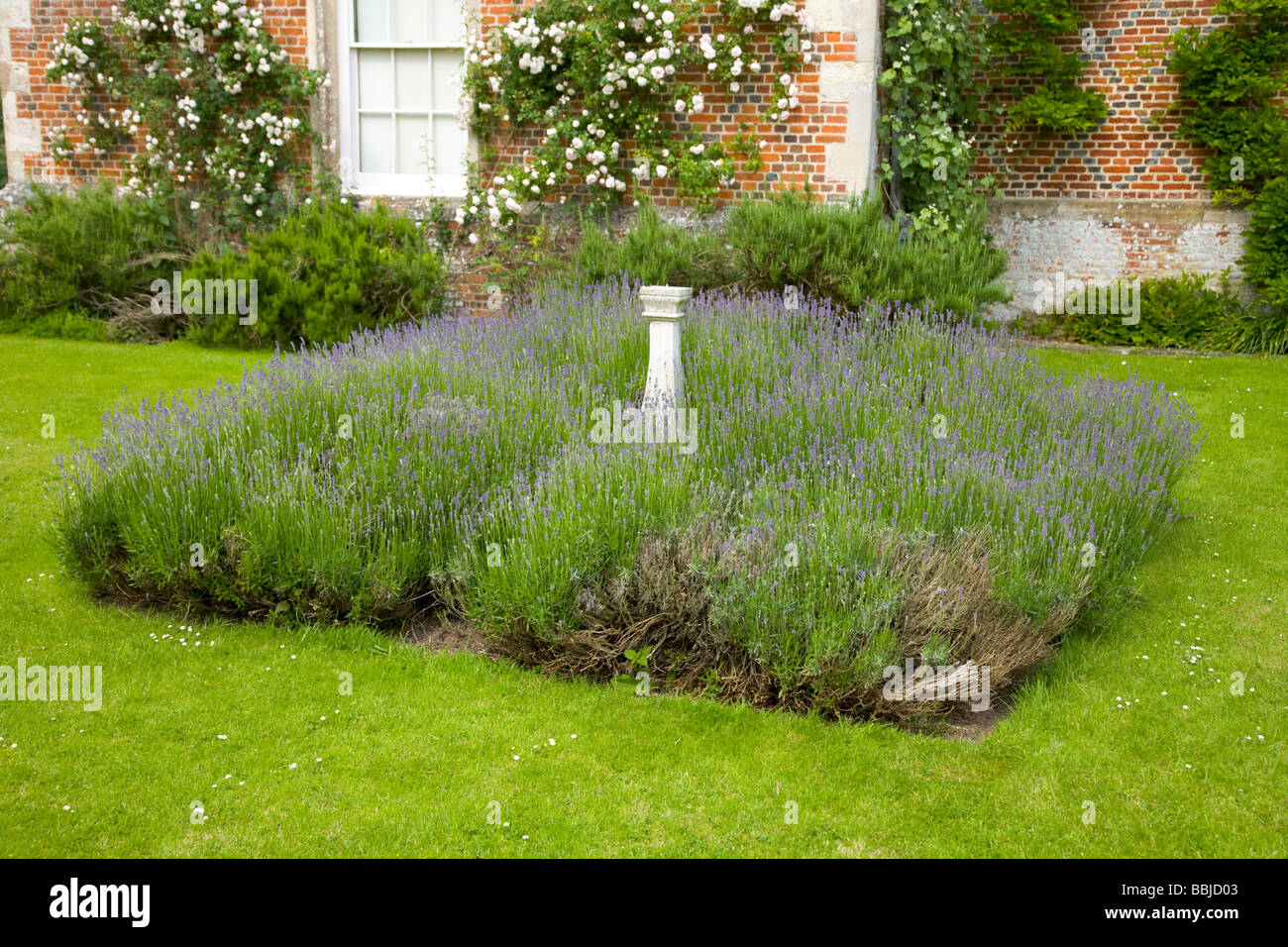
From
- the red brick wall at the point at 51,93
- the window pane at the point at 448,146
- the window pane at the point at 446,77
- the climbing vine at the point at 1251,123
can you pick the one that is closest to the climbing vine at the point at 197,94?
the red brick wall at the point at 51,93

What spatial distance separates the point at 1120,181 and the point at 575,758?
1071 cm

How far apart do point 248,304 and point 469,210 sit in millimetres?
2272

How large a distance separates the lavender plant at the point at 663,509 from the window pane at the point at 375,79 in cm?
598

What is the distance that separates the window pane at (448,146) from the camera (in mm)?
11234

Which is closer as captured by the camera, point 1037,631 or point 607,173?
point 1037,631

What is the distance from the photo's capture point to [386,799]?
3527 mm

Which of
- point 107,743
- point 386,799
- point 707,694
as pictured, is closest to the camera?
point 386,799

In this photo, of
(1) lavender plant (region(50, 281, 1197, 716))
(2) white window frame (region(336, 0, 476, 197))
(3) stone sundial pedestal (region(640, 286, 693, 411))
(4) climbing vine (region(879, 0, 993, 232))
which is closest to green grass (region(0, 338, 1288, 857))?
(1) lavender plant (region(50, 281, 1197, 716))

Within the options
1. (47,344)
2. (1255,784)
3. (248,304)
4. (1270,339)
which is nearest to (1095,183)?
(1270,339)

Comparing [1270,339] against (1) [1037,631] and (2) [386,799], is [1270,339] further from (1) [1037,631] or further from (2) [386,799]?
(2) [386,799]

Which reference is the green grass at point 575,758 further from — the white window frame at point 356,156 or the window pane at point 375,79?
the window pane at point 375,79

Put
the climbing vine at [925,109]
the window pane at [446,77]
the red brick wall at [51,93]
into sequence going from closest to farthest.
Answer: the climbing vine at [925,109] → the window pane at [446,77] → the red brick wall at [51,93]

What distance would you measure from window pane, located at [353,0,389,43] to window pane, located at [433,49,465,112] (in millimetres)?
624

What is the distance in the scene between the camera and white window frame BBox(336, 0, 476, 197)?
36.8ft
